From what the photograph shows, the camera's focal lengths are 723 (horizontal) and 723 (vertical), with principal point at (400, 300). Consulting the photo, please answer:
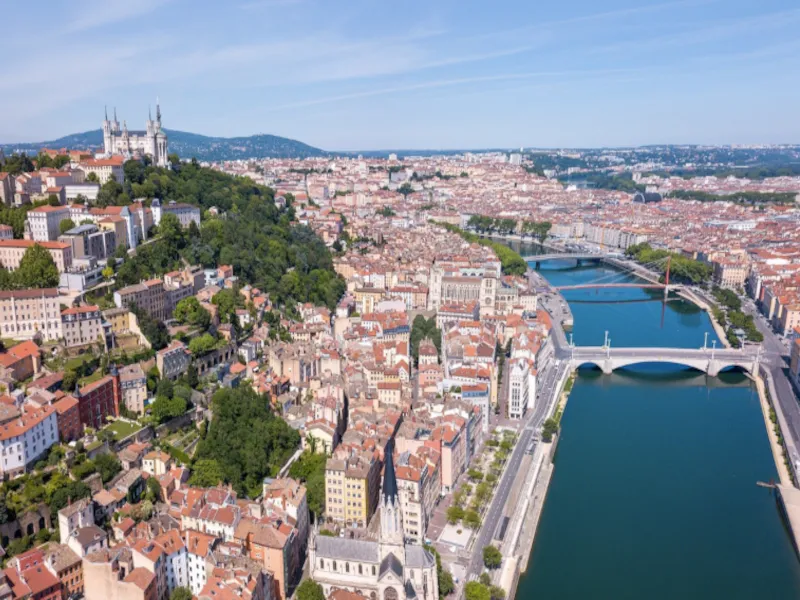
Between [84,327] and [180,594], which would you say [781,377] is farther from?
[84,327]

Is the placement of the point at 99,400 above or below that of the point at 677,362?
above

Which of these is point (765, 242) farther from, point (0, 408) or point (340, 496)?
point (0, 408)

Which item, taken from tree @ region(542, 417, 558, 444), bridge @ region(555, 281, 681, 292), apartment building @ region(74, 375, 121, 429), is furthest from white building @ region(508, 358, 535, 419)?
bridge @ region(555, 281, 681, 292)

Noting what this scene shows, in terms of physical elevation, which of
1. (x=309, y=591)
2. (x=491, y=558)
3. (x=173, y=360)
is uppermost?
(x=173, y=360)

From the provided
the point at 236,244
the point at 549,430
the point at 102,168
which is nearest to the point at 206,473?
the point at 549,430

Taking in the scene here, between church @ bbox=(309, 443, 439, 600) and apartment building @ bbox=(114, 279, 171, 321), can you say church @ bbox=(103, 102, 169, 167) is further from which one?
church @ bbox=(309, 443, 439, 600)

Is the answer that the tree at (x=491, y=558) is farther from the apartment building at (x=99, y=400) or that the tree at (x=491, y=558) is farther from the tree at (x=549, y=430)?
the apartment building at (x=99, y=400)
